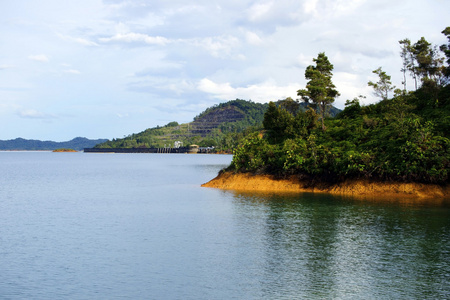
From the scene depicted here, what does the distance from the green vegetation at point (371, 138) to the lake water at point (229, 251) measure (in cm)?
796

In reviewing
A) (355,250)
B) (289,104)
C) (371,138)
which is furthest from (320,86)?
(355,250)

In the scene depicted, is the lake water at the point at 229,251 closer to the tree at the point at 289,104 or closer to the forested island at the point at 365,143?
the forested island at the point at 365,143

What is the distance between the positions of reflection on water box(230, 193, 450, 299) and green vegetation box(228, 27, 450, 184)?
9.22 m

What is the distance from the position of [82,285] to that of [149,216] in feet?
75.0

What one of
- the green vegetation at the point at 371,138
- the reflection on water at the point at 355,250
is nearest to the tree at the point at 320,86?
the green vegetation at the point at 371,138

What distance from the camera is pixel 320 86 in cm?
8825

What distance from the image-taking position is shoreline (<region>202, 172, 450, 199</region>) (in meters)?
59.0

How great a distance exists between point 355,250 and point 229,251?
8.36 metres

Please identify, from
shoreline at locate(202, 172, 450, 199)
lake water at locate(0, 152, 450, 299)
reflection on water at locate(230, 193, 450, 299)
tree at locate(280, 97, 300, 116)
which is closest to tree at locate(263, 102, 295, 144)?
→ shoreline at locate(202, 172, 450, 199)

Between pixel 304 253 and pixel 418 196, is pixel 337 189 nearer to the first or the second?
pixel 418 196

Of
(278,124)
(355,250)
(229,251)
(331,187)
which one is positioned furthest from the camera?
(278,124)

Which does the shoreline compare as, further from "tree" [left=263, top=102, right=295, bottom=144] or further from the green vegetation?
"tree" [left=263, top=102, right=295, bottom=144]

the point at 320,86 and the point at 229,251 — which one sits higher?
the point at 320,86

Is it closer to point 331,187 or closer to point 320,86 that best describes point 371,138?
point 331,187
